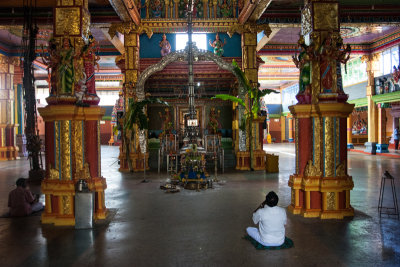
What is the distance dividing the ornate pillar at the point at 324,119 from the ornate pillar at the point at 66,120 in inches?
145

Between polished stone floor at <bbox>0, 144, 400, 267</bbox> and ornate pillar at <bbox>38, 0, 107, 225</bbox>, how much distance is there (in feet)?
1.55

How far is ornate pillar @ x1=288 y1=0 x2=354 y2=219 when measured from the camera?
5656 millimetres

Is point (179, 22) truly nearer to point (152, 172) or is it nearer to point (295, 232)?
point (152, 172)

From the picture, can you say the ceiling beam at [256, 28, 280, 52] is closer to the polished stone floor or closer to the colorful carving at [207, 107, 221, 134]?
the colorful carving at [207, 107, 221, 134]

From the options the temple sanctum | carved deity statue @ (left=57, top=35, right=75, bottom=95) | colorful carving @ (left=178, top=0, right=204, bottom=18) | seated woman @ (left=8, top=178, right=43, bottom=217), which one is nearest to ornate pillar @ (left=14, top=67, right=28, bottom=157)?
the temple sanctum

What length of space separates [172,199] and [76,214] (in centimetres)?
251

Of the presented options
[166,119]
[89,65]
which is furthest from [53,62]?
[166,119]

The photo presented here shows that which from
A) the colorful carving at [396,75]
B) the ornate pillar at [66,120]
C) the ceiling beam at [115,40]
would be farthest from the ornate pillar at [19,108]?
the colorful carving at [396,75]

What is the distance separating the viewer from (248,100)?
1220 centimetres

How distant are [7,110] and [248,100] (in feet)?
44.6

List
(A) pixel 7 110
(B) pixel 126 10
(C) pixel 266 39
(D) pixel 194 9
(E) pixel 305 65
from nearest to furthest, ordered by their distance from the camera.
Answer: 1. (E) pixel 305 65
2. (B) pixel 126 10
3. (D) pixel 194 9
4. (C) pixel 266 39
5. (A) pixel 7 110

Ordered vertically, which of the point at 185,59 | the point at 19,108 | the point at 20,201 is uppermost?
the point at 185,59

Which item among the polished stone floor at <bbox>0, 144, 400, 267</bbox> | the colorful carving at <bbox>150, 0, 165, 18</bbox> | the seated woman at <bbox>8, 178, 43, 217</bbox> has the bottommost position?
the polished stone floor at <bbox>0, 144, 400, 267</bbox>

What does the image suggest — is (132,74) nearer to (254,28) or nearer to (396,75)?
(254,28)
